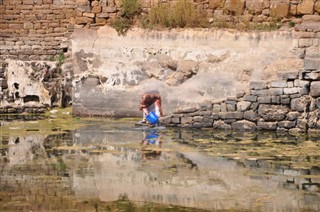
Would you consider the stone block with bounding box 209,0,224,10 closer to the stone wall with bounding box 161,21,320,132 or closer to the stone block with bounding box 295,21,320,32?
the stone block with bounding box 295,21,320,32

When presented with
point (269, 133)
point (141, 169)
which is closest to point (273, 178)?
point (141, 169)

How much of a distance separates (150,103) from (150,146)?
2.79 metres

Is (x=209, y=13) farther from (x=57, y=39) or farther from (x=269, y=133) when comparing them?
(x=57, y=39)

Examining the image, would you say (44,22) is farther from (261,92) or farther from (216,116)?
(261,92)

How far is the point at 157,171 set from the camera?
389 inches

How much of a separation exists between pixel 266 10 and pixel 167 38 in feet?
6.04

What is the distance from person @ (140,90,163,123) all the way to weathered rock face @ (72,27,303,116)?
301 millimetres

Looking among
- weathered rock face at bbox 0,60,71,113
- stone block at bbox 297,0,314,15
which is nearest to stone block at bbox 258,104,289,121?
stone block at bbox 297,0,314,15

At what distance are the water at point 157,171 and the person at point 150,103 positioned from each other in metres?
0.65

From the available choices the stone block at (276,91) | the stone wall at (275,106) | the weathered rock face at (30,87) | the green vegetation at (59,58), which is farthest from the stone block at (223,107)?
the green vegetation at (59,58)

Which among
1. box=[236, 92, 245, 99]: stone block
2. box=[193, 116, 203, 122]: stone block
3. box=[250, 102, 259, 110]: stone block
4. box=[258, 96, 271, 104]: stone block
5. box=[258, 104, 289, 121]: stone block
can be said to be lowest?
box=[193, 116, 203, 122]: stone block

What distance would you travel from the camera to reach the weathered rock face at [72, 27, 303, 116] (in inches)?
563

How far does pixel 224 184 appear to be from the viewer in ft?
30.2

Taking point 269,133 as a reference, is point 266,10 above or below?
above
